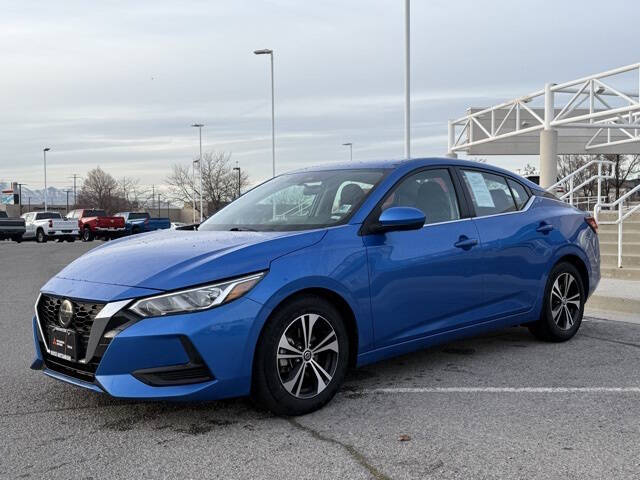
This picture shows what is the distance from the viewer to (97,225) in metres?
37.8

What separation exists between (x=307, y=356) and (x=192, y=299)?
84 centimetres

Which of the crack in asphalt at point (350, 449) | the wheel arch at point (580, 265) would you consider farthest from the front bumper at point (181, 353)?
the wheel arch at point (580, 265)

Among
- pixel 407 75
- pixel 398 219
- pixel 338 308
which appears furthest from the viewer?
pixel 407 75

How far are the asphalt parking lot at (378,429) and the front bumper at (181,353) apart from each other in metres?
0.29

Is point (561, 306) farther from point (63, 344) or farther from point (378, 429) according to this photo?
point (63, 344)

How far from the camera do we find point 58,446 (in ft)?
12.3

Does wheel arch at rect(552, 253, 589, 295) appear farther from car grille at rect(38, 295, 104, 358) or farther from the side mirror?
car grille at rect(38, 295, 104, 358)

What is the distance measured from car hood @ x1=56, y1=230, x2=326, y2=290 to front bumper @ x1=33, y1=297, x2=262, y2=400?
209 mm

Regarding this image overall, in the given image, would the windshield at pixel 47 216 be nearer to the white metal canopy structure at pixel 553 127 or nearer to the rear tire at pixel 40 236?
the rear tire at pixel 40 236

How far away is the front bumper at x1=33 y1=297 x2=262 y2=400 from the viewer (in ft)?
12.3

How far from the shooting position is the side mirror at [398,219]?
15.1ft

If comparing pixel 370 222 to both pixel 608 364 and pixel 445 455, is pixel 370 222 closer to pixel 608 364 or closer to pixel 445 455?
pixel 445 455

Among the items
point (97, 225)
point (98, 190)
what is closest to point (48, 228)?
point (97, 225)

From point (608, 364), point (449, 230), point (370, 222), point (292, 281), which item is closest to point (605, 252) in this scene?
point (608, 364)
